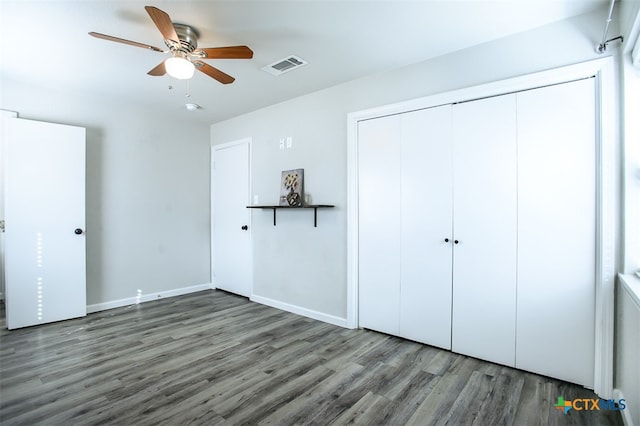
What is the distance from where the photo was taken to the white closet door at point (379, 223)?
313cm

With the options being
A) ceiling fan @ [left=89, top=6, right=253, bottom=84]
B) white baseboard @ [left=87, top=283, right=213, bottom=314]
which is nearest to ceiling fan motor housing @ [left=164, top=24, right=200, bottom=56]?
ceiling fan @ [left=89, top=6, right=253, bottom=84]

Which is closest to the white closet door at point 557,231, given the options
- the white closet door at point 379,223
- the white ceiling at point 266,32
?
the white ceiling at point 266,32

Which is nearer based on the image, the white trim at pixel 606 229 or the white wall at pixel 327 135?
the white trim at pixel 606 229

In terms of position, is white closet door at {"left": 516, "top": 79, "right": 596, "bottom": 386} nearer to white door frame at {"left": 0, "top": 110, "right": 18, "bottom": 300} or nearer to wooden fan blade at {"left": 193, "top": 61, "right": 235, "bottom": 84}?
wooden fan blade at {"left": 193, "top": 61, "right": 235, "bottom": 84}

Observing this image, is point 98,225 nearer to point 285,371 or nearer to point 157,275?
point 157,275

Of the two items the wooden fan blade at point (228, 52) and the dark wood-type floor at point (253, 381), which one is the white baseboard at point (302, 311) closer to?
the dark wood-type floor at point (253, 381)

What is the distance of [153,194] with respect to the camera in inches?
177

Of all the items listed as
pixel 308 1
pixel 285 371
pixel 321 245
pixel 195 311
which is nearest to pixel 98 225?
pixel 195 311

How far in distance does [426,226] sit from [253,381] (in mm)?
1923

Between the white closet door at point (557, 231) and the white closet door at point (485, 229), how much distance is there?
75mm

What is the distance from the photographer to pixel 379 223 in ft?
10.6

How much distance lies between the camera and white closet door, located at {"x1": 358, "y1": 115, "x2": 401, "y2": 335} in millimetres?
3131

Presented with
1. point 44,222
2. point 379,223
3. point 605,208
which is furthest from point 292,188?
point 605,208

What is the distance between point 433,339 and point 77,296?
12.8 ft
